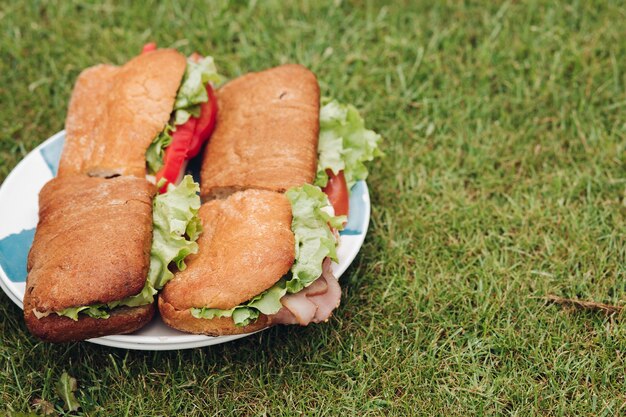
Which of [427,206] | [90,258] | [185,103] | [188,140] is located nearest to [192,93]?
[185,103]

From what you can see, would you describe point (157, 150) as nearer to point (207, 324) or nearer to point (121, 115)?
point (121, 115)

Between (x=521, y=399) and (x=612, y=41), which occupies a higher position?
(x=612, y=41)

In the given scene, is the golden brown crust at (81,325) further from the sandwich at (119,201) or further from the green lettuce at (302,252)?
the green lettuce at (302,252)

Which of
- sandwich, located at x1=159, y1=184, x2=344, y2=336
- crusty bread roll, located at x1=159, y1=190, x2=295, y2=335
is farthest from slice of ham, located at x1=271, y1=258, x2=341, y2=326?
crusty bread roll, located at x1=159, y1=190, x2=295, y2=335

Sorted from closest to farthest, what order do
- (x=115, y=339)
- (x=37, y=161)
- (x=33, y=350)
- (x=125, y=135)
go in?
(x=115, y=339), (x=33, y=350), (x=125, y=135), (x=37, y=161)

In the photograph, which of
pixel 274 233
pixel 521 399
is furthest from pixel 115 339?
pixel 521 399

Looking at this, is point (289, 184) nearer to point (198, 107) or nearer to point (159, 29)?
point (198, 107)
